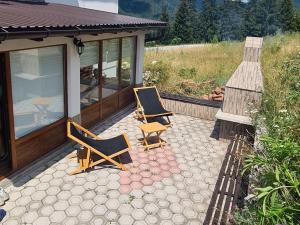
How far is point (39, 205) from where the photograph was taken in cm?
598

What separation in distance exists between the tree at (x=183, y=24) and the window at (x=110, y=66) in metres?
71.6

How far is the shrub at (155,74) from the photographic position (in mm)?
13891

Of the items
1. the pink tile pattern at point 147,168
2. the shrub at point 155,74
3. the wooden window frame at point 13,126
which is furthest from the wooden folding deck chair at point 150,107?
the wooden window frame at point 13,126

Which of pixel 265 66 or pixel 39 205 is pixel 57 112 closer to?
pixel 39 205

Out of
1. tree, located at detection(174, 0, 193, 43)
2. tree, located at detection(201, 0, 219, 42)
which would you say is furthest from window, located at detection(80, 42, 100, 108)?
tree, located at detection(201, 0, 219, 42)

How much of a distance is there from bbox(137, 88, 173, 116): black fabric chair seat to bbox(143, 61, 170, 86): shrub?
107 inches

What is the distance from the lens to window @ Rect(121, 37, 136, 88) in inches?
452

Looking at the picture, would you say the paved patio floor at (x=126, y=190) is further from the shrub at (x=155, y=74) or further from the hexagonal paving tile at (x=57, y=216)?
the shrub at (x=155, y=74)

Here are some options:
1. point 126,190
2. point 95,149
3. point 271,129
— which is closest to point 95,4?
point 95,149

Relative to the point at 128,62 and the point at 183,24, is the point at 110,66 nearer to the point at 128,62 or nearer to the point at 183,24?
the point at 128,62

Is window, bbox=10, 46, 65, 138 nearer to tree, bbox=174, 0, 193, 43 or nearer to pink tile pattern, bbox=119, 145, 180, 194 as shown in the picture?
pink tile pattern, bbox=119, 145, 180, 194

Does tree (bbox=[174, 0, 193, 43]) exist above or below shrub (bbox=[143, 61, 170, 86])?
above

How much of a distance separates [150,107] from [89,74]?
2306mm

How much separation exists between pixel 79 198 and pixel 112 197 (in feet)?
2.10
